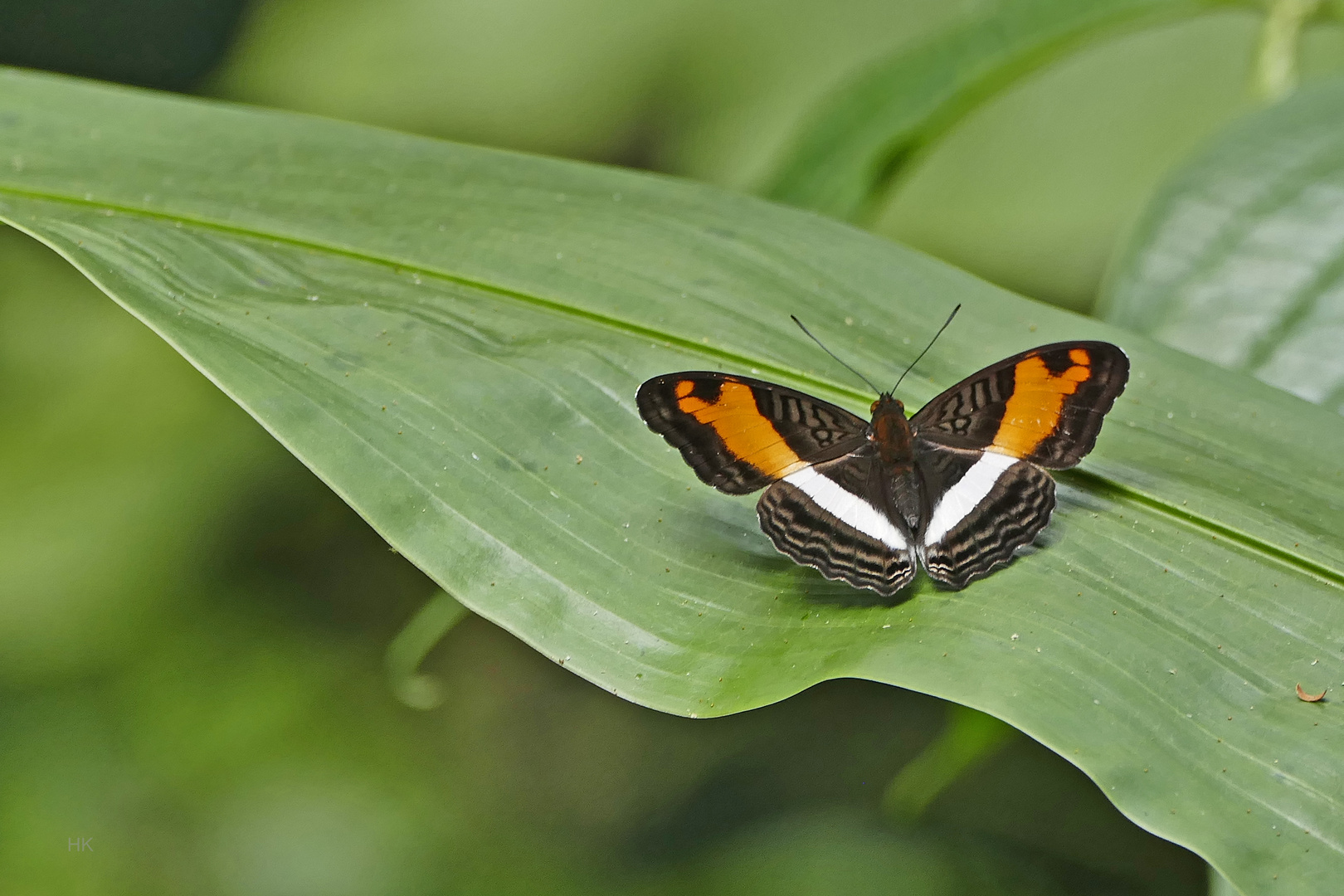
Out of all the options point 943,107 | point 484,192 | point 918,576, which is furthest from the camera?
point 943,107

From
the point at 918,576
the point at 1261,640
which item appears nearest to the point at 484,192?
the point at 918,576

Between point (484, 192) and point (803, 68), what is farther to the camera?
point (803, 68)

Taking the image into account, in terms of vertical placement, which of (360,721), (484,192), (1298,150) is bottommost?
(360,721)

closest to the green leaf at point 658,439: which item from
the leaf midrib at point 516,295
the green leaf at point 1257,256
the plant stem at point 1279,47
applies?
the leaf midrib at point 516,295

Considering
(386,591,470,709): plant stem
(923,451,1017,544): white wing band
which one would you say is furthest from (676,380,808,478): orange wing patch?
(386,591,470,709): plant stem

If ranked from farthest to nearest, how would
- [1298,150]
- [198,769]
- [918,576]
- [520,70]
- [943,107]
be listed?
[520,70]
[198,769]
[943,107]
[1298,150]
[918,576]

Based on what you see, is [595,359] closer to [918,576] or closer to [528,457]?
[528,457]

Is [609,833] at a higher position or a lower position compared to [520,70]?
lower

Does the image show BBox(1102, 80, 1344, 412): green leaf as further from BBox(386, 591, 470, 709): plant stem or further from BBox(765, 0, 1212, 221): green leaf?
BBox(386, 591, 470, 709): plant stem

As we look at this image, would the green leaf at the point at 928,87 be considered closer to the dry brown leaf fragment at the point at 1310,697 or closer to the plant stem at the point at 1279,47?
the plant stem at the point at 1279,47
